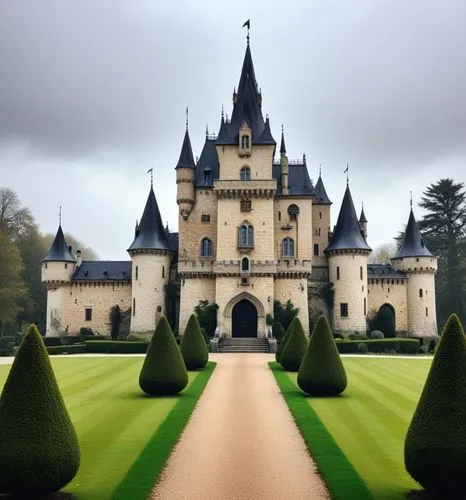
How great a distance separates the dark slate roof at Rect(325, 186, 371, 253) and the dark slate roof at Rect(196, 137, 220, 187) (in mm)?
12147

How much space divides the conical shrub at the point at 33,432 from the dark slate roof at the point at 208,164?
45251mm

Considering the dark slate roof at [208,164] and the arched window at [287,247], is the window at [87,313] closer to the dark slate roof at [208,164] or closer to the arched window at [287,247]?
the dark slate roof at [208,164]

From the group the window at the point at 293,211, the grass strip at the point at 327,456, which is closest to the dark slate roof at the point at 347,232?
the window at the point at 293,211

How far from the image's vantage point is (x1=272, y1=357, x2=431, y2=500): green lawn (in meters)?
11.9

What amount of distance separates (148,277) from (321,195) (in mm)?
19177

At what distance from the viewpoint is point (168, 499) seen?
1068 centimetres

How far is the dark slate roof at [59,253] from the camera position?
193 feet

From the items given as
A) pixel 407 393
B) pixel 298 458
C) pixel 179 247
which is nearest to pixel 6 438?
pixel 298 458

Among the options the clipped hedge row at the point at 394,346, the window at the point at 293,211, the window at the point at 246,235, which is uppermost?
the window at the point at 293,211

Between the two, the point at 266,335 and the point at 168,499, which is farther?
the point at 266,335

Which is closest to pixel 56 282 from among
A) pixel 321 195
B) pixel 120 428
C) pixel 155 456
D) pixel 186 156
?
pixel 186 156

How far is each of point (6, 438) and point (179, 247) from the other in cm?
4487

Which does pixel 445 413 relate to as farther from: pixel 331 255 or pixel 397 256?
pixel 397 256

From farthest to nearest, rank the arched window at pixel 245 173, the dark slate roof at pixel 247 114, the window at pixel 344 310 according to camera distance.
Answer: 1. the window at pixel 344 310
2. the dark slate roof at pixel 247 114
3. the arched window at pixel 245 173
